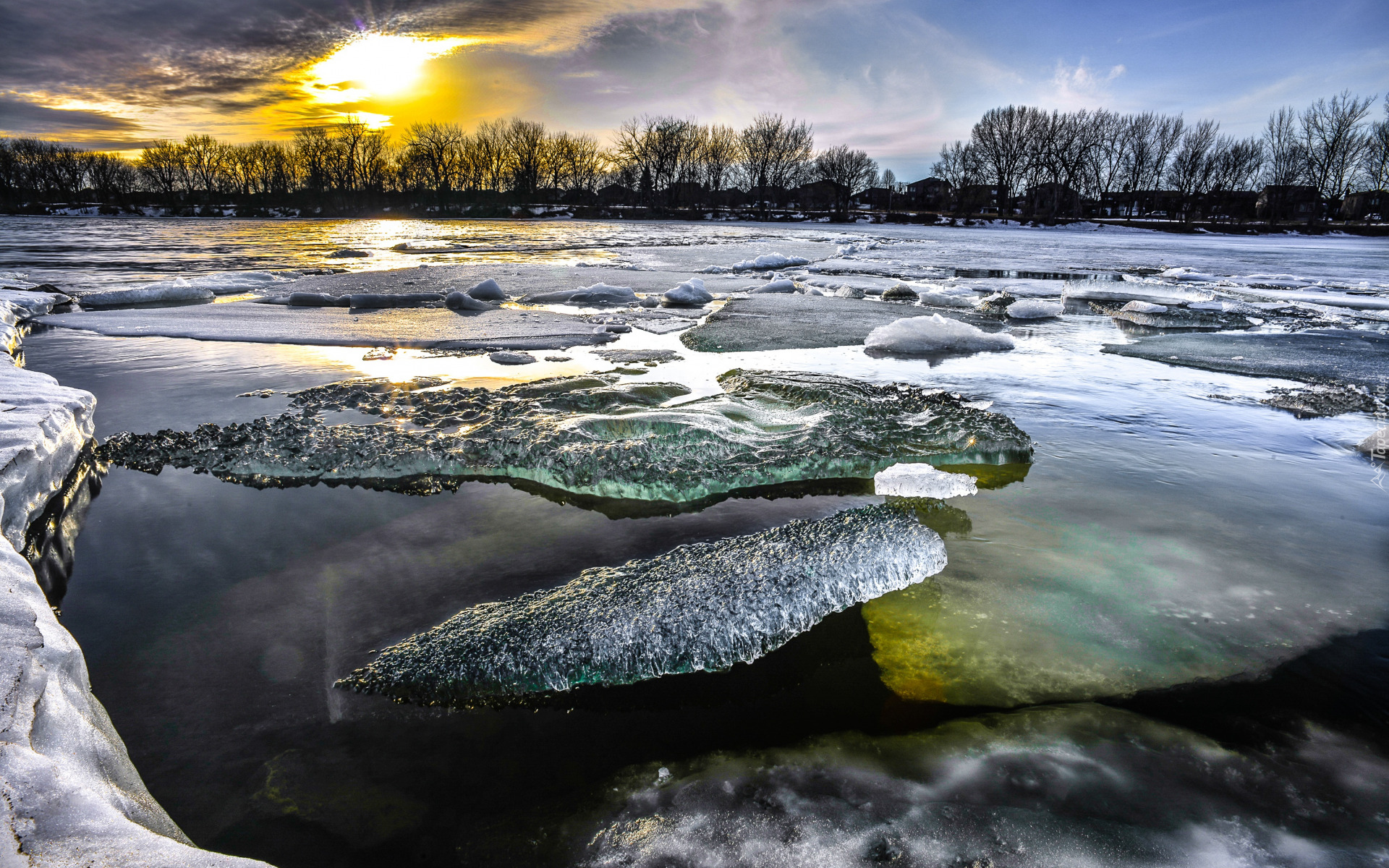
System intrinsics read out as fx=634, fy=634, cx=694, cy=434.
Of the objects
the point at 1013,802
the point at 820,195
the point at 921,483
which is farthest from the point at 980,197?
the point at 1013,802

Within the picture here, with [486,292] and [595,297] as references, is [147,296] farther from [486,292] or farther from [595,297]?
[595,297]

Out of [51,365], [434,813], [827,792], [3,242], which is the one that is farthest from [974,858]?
[3,242]

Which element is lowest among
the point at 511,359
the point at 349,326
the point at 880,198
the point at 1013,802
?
the point at 1013,802

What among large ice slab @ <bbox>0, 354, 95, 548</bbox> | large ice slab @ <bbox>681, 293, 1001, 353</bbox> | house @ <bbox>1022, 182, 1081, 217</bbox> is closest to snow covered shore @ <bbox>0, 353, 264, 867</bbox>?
large ice slab @ <bbox>0, 354, 95, 548</bbox>

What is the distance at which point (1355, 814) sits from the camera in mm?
1079

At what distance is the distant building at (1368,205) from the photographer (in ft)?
139

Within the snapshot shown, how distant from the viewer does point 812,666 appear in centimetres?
143

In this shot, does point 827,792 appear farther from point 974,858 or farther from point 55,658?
point 55,658

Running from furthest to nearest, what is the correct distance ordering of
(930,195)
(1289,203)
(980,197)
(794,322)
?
(930,195) → (980,197) → (1289,203) → (794,322)

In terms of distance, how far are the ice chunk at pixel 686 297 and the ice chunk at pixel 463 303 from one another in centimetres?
174

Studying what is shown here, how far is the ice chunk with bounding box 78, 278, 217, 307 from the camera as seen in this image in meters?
6.25

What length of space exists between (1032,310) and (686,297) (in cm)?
339

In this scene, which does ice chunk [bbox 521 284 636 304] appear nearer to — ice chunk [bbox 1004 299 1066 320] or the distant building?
ice chunk [bbox 1004 299 1066 320]

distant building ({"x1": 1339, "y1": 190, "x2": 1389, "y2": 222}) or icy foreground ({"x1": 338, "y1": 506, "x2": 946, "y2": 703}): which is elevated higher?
distant building ({"x1": 1339, "y1": 190, "x2": 1389, "y2": 222})
